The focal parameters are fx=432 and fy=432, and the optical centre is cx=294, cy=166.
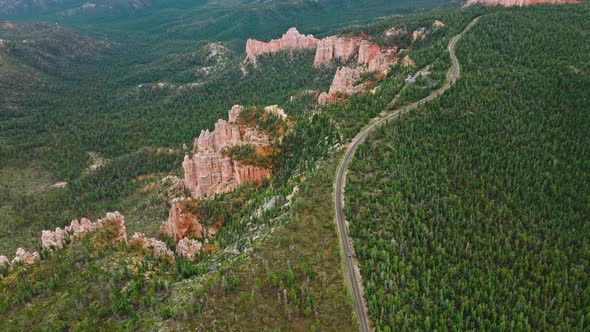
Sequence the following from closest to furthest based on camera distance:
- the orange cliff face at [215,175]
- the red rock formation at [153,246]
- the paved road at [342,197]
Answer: the paved road at [342,197] < the red rock formation at [153,246] < the orange cliff face at [215,175]

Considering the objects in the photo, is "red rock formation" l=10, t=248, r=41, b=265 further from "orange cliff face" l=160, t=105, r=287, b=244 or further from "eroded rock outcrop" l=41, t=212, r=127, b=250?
"orange cliff face" l=160, t=105, r=287, b=244

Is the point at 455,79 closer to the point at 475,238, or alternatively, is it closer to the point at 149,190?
the point at 475,238

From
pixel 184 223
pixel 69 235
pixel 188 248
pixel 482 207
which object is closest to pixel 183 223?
pixel 184 223


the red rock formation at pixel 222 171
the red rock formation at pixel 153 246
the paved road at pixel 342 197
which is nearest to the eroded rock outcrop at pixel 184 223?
the red rock formation at pixel 153 246

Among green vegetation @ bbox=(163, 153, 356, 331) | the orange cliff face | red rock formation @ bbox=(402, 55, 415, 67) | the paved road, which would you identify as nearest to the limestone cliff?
the orange cliff face

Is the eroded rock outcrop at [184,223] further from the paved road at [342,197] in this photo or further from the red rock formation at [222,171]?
the paved road at [342,197]
